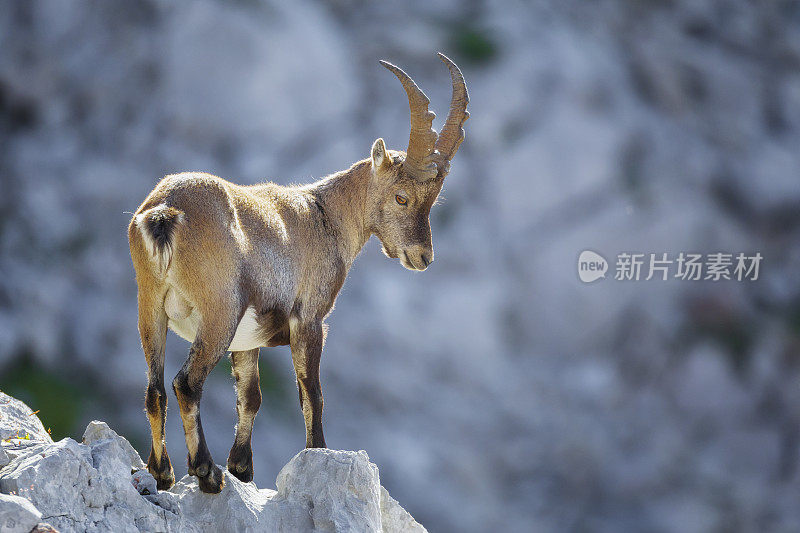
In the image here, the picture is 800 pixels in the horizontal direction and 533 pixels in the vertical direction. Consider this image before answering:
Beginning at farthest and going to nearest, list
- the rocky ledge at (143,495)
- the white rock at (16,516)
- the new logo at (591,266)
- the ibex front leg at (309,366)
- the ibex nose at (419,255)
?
1. the new logo at (591,266)
2. the ibex nose at (419,255)
3. the ibex front leg at (309,366)
4. the rocky ledge at (143,495)
5. the white rock at (16,516)

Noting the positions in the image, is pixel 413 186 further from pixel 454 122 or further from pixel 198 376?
pixel 198 376

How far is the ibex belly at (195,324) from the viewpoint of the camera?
700cm

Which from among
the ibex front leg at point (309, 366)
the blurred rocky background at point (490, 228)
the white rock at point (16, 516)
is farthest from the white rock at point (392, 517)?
the blurred rocky background at point (490, 228)

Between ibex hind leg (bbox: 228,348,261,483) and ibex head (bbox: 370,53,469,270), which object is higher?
ibex head (bbox: 370,53,469,270)

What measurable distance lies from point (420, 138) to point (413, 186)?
47 centimetres

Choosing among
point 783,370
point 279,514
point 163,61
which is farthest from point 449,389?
point 279,514

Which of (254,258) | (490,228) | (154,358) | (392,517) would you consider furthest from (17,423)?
(490,228)

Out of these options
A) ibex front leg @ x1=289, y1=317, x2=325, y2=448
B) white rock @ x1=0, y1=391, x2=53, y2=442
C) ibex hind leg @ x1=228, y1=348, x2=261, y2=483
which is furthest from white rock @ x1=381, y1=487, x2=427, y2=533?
white rock @ x1=0, y1=391, x2=53, y2=442

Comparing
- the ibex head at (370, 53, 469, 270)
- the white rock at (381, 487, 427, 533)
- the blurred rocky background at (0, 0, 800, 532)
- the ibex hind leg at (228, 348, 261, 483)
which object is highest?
the blurred rocky background at (0, 0, 800, 532)

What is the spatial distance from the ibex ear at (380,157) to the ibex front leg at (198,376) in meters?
2.60

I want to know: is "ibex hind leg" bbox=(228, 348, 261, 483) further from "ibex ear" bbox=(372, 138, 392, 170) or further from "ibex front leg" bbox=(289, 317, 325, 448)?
"ibex ear" bbox=(372, 138, 392, 170)

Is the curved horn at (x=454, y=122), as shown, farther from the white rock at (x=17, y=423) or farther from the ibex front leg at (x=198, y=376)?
the white rock at (x=17, y=423)

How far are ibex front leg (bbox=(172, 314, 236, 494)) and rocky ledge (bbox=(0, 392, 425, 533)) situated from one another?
41 cm

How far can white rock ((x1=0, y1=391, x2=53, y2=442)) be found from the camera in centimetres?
701
